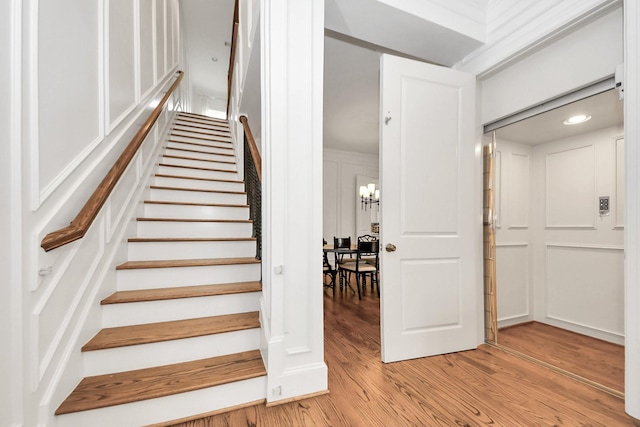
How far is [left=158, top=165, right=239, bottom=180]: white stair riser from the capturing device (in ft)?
10.1

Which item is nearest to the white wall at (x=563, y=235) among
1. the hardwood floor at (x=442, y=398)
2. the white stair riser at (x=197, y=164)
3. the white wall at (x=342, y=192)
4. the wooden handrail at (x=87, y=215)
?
the hardwood floor at (x=442, y=398)

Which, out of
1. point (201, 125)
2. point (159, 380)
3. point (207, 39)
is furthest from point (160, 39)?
point (159, 380)

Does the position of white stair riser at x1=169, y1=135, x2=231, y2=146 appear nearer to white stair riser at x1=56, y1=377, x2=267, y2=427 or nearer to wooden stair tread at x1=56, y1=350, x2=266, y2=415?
wooden stair tread at x1=56, y1=350, x2=266, y2=415

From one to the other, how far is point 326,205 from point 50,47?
218 inches

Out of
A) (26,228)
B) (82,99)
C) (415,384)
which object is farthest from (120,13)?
(415,384)

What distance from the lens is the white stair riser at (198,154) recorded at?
3.52 meters

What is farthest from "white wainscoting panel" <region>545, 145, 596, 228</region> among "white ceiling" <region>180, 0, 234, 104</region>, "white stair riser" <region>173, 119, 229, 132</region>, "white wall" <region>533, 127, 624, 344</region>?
"white ceiling" <region>180, 0, 234, 104</region>

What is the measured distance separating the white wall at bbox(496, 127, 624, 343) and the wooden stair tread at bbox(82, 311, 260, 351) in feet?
8.73

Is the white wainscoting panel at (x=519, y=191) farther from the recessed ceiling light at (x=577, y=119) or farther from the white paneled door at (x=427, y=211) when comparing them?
the white paneled door at (x=427, y=211)

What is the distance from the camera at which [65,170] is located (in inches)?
52.6

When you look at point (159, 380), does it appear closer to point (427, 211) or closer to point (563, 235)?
point (427, 211)

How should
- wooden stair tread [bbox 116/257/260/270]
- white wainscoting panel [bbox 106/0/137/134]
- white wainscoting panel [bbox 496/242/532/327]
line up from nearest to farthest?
white wainscoting panel [bbox 106/0/137/134] → wooden stair tread [bbox 116/257/260/270] → white wainscoting panel [bbox 496/242/532/327]

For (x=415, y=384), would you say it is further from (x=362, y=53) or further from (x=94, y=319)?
(x=362, y=53)

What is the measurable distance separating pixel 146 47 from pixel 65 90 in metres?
1.58
